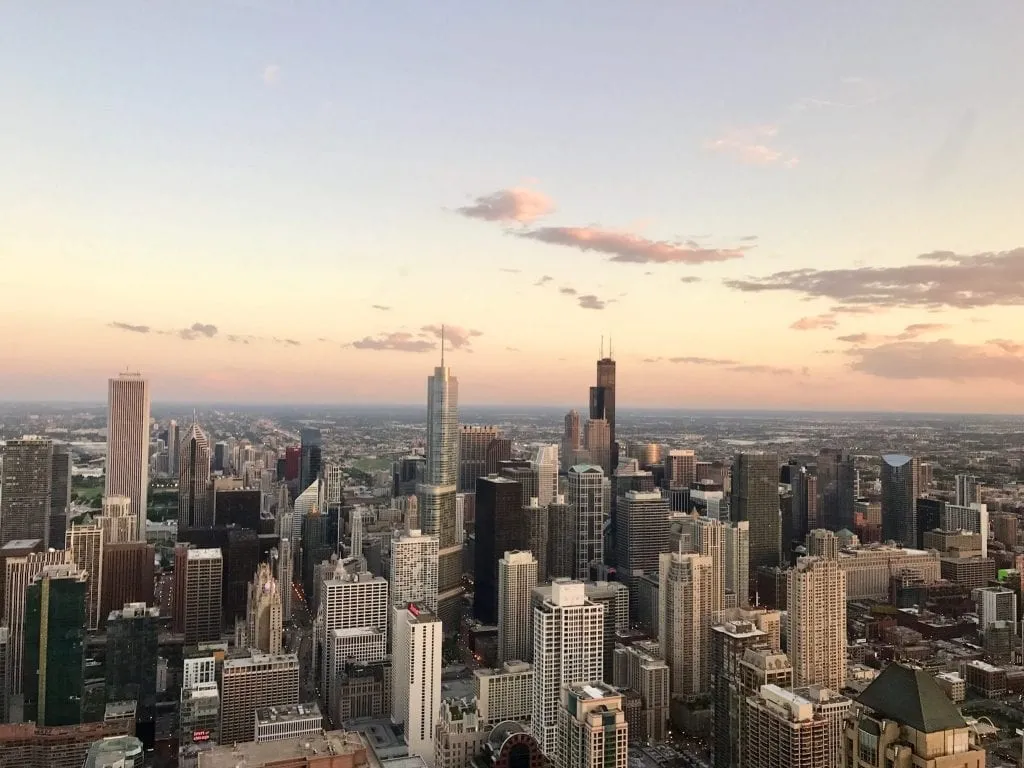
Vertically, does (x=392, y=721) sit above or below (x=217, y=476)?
below

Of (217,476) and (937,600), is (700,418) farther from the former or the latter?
(217,476)

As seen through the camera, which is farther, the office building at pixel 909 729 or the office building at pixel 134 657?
the office building at pixel 134 657

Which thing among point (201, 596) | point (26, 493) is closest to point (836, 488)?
point (201, 596)

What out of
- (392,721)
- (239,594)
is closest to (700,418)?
(392,721)

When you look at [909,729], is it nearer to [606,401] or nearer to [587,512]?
[606,401]

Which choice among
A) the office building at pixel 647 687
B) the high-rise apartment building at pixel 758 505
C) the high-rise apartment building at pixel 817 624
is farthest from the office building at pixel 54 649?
the high-rise apartment building at pixel 758 505

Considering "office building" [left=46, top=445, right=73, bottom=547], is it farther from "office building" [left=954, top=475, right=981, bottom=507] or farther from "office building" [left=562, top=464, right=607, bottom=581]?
"office building" [left=954, top=475, right=981, bottom=507]

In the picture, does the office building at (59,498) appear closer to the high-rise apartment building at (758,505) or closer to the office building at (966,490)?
the high-rise apartment building at (758,505)
